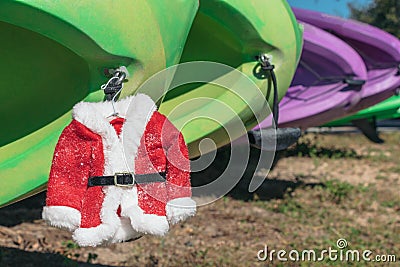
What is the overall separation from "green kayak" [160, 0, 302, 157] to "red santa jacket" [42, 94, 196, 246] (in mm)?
602

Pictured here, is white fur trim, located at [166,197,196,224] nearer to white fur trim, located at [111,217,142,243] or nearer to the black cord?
white fur trim, located at [111,217,142,243]

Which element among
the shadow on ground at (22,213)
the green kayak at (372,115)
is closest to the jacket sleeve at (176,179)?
the shadow on ground at (22,213)

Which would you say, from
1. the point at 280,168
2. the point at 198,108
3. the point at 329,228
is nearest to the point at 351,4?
the point at 280,168

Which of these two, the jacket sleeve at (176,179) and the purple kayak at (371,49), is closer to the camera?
the jacket sleeve at (176,179)

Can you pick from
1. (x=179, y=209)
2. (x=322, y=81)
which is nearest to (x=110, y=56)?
(x=179, y=209)

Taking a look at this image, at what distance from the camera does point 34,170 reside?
1611 mm

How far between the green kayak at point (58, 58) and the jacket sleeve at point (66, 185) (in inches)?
10.7

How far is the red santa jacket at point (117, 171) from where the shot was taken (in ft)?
4.12

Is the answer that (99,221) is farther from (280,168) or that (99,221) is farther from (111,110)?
(280,168)

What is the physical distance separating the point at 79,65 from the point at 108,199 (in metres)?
0.51

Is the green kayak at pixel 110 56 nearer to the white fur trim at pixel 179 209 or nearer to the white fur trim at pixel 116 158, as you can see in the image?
the white fur trim at pixel 116 158

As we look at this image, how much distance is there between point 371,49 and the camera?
5828mm

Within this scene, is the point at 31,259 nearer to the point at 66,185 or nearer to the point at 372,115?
the point at 66,185

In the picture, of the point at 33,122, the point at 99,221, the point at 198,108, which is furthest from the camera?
the point at 198,108
